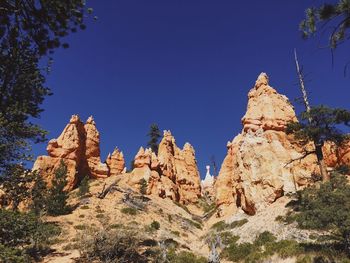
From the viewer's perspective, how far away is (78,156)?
58.8m

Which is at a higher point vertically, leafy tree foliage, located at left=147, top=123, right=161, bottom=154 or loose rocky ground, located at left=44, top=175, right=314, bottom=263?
leafy tree foliage, located at left=147, top=123, right=161, bottom=154

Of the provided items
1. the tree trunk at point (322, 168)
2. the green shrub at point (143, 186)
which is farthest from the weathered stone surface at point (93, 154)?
the tree trunk at point (322, 168)

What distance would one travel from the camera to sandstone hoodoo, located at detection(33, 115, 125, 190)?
54.2m

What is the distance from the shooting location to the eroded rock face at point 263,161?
3884 cm

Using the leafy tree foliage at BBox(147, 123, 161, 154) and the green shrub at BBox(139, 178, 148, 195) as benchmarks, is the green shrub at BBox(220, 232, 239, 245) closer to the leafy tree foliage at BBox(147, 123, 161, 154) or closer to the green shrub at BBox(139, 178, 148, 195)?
the green shrub at BBox(139, 178, 148, 195)

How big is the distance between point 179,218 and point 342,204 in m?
28.7

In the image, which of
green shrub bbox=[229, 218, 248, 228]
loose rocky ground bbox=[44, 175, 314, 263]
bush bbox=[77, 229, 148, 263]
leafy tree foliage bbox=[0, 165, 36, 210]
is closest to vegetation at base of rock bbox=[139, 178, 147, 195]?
loose rocky ground bbox=[44, 175, 314, 263]

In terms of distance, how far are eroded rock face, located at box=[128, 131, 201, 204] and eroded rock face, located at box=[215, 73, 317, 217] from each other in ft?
36.1

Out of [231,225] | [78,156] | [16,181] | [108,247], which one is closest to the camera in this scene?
[16,181]

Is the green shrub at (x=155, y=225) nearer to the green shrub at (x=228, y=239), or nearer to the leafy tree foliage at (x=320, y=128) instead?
the green shrub at (x=228, y=239)

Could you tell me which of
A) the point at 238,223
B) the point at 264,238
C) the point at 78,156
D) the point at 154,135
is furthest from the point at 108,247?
the point at 154,135

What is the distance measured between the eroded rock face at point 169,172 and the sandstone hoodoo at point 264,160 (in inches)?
434

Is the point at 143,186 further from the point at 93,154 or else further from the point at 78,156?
the point at 93,154

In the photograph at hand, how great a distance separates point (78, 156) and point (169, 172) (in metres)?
17.9
